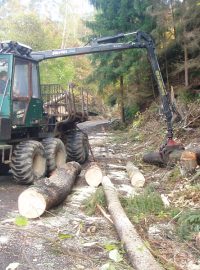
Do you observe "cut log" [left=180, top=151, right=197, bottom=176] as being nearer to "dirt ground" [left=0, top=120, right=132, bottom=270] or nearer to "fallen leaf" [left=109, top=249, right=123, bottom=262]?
Answer: "dirt ground" [left=0, top=120, right=132, bottom=270]

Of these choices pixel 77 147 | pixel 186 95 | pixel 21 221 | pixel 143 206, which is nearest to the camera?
pixel 21 221

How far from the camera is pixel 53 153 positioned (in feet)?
31.7

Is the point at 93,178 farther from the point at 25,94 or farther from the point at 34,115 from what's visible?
the point at 25,94

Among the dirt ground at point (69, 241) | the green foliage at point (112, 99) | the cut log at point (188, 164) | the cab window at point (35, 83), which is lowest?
the dirt ground at point (69, 241)

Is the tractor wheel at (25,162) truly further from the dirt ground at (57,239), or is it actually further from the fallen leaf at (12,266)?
the fallen leaf at (12,266)

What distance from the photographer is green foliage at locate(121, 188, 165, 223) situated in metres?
6.25

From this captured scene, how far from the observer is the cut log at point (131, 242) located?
4.16m

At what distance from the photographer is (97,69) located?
88.9 feet

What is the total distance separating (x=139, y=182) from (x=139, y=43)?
14.3 feet

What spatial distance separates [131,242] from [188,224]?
1.03m

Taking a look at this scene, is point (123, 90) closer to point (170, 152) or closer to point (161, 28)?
point (161, 28)

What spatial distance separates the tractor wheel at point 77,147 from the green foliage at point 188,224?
674 centimetres

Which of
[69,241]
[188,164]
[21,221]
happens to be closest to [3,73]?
[21,221]

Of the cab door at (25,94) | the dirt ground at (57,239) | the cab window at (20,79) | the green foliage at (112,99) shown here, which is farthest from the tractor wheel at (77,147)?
the green foliage at (112,99)
